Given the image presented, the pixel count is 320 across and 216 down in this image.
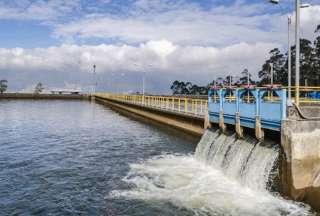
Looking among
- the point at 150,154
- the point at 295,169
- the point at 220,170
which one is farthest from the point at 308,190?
the point at 150,154

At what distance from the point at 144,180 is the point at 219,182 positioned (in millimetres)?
3501

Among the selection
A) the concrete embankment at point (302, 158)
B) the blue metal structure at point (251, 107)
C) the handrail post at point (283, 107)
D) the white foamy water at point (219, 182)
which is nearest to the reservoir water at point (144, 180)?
the white foamy water at point (219, 182)

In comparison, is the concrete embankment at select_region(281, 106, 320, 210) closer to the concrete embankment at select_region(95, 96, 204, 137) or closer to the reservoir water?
the reservoir water

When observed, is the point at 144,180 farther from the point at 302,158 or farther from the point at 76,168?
the point at 302,158

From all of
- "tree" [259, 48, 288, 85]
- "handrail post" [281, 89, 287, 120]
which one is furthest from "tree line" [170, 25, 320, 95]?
"handrail post" [281, 89, 287, 120]

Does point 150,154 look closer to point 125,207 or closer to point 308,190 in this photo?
Answer: point 125,207

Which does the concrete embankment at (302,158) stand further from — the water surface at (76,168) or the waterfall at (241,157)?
the water surface at (76,168)

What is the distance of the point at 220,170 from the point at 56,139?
1818 cm

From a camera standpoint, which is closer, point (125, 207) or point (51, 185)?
point (125, 207)

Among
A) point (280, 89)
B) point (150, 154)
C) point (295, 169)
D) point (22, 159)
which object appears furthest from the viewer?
point (150, 154)

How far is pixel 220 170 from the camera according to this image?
1978cm

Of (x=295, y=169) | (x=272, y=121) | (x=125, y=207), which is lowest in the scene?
(x=125, y=207)

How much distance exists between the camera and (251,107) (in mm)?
18219

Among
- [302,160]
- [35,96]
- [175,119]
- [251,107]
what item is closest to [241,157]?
[251,107]
